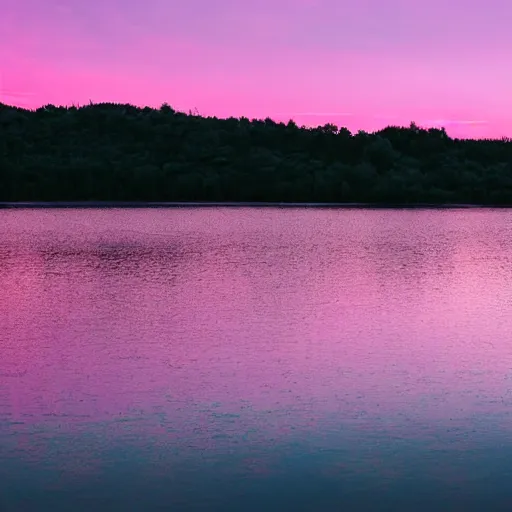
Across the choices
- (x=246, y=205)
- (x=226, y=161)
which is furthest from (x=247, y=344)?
(x=226, y=161)

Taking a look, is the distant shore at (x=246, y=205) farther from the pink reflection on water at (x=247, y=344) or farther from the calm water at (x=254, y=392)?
the calm water at (x=254, y=392)

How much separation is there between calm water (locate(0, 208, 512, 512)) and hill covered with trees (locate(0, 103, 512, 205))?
294 feet

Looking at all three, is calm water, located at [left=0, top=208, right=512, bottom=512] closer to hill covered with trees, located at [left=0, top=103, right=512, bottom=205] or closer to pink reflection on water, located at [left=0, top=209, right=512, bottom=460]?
pink reflection on water, located at [left=0, top=209, right=512, bottom=460]

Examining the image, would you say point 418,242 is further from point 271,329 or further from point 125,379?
point 125,379

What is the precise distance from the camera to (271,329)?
54.6 feet

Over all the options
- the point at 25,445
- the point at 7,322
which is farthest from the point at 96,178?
the point at 25,445

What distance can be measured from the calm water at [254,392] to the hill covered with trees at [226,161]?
8975cm

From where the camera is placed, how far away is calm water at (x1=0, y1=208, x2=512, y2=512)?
7.96 metres

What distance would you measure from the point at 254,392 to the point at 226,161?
122 metres

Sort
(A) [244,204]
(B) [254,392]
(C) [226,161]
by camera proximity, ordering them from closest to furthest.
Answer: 1. (B) [254,392]
2. (A) [244,204]
3. (C) [226,161]

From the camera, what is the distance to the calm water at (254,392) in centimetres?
796

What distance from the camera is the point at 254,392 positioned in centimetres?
1147

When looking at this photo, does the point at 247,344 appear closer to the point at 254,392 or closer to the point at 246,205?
the point at 254,392

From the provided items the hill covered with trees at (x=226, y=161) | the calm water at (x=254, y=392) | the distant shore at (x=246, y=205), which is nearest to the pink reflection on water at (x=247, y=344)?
the calm water at (x=254, y=392)
